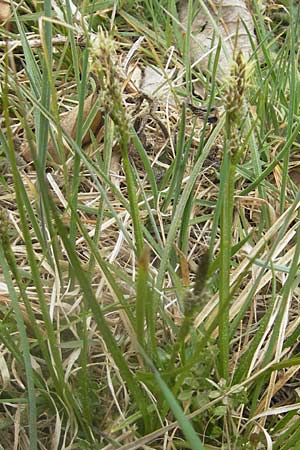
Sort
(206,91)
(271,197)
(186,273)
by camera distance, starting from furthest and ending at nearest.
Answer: (206,91), (271,197), (186,273)

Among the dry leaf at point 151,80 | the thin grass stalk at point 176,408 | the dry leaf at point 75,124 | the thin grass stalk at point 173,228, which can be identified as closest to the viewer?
the thin grass stalk at point 176,408

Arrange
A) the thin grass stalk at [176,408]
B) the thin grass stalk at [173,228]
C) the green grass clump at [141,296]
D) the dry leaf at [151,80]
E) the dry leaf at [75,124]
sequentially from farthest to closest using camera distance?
the dry leaf at [151,80] → the dry leaf at [75,124] → the thin grass stalk at [173,228] → the green grass clump at [141,296] → the thin grass stalk at [176,408]

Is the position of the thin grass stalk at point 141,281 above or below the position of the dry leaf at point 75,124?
above

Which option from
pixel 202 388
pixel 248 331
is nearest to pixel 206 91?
pixel 248 331

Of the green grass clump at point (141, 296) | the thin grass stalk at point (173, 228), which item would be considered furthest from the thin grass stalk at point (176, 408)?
the thin grass stalk at point (173, 228)

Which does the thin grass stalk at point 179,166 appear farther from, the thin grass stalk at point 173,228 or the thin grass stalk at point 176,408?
the thin grass stalk at point 176,408

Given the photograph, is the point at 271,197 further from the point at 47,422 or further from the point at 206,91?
the point at 47,422

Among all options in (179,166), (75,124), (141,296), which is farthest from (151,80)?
(141,296)

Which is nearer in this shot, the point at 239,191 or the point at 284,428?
the point at 284,428

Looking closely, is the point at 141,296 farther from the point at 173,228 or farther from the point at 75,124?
the point at 75,124
